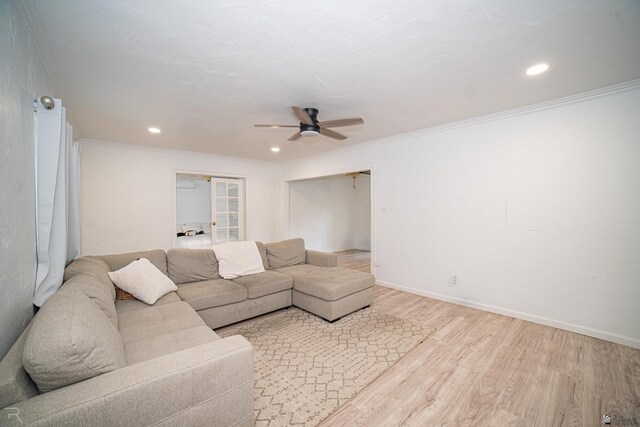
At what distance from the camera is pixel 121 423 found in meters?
1.03

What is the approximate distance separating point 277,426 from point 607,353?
116 inches

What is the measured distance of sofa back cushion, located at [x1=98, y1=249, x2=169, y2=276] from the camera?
2.71 metres

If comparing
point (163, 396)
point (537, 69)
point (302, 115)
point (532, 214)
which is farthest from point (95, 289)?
point (532, 214)

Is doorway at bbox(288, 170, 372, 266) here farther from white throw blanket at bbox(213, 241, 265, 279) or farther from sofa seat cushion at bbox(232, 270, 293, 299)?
sofa seat cushion at bbox(232, 270, 293, 299)

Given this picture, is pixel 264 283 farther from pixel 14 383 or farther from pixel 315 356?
pixel 14 383

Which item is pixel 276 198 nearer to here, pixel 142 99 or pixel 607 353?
A: pixel 142 99

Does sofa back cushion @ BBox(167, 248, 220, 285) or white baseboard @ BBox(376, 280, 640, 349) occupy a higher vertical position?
sofa back cushion @ BBox(167, 248, 220, 285)

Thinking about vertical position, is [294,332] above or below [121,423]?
below

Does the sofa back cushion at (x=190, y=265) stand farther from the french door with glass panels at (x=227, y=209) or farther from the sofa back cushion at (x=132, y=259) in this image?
the french door with glass panels at (x=227, y=209)

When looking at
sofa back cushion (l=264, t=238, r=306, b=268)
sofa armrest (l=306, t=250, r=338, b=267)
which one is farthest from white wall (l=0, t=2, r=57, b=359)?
sofa armrest (l=306, t=250, r=338, b=267)

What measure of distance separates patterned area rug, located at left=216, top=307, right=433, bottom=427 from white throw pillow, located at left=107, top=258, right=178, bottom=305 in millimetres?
778

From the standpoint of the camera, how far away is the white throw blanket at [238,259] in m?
3.30

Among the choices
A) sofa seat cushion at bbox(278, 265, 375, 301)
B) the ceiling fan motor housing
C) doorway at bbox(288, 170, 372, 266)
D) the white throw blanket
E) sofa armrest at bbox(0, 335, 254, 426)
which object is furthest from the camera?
doorway at bbox(288, 170, 372, 266)

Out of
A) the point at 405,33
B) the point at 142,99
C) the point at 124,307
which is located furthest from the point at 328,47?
the point at 124,307
